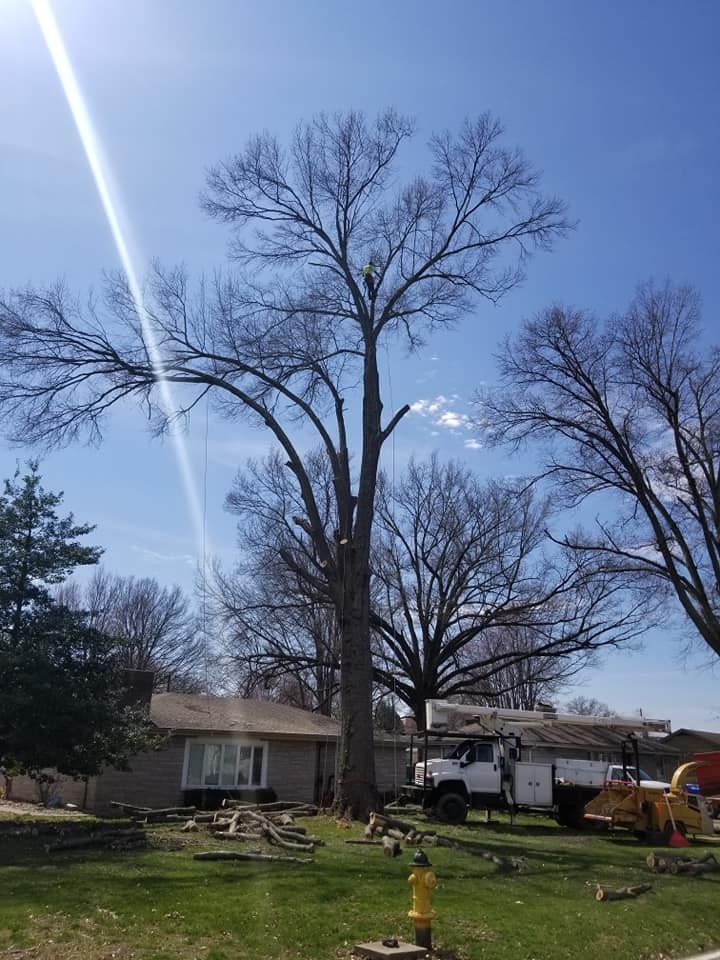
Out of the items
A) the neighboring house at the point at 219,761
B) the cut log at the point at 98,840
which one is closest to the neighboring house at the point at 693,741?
the neighboring house at the point at 219,761

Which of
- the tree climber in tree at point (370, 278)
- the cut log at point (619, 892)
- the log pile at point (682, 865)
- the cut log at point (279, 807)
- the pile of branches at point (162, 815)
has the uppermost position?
the tree climber in tree at point (370, 278)

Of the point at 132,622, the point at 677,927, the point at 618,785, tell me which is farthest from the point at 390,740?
the point at 132,622

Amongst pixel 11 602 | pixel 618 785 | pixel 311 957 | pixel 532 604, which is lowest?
pixel 311 957

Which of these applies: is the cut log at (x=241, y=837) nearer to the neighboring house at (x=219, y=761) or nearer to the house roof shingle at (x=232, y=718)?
the neighboring house at (x=219, y=761)

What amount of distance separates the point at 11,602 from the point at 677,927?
1222 cm

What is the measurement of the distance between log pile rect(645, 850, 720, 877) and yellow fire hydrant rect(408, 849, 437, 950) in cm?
804

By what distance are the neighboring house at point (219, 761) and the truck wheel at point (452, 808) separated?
3.37 meters

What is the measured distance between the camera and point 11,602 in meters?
16.1

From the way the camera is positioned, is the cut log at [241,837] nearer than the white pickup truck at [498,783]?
Yes

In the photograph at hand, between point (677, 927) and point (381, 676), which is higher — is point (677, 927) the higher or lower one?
the lower one

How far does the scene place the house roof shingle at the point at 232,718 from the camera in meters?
25.8

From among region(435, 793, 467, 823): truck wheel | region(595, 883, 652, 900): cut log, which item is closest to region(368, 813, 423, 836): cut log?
region(595, 883, 652, 900): cut log

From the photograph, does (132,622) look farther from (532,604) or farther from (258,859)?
(258,859)

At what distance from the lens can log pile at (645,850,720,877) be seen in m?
14.4
